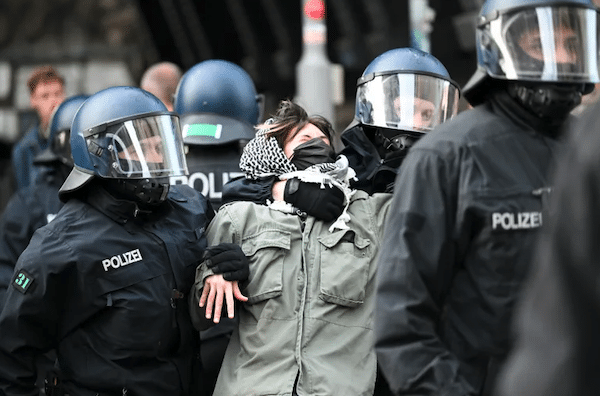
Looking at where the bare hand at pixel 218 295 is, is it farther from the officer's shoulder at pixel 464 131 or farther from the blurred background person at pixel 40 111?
the blurred background person at pixel 40 111

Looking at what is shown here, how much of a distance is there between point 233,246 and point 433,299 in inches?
46.4

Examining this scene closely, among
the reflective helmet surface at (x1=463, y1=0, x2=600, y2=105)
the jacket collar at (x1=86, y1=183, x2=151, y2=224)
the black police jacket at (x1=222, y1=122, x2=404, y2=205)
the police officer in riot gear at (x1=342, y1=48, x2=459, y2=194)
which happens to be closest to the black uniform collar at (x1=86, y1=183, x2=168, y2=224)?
the jacket collar at (x1=86, y1=183, x2=151, y2=224)

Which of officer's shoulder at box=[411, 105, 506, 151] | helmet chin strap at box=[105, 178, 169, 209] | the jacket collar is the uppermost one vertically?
officer's shoulder at box=[411, 105, 506, 151]

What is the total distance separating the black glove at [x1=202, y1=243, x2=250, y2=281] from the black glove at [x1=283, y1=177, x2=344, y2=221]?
9.9 inches

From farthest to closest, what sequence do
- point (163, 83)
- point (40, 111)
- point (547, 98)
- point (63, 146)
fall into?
point (40, 111)
point (163, 83)
point (63, 146)
point (547, 98)

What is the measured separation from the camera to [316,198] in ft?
12.4

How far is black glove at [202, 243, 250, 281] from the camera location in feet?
12.2

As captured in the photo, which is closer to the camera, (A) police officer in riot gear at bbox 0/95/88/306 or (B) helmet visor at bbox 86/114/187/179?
(B) helmet visor at bbox 86/114/187/179

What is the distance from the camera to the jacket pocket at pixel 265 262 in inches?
148

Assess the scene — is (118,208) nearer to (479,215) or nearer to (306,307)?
(306,307)

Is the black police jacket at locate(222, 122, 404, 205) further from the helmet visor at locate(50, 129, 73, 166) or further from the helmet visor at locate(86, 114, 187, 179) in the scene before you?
the helmet visor at locate(50, 129, 73, 166)

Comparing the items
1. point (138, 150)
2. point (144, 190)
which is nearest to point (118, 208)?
point (144, 190)

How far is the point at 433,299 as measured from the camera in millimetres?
2758

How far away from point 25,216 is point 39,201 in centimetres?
13
